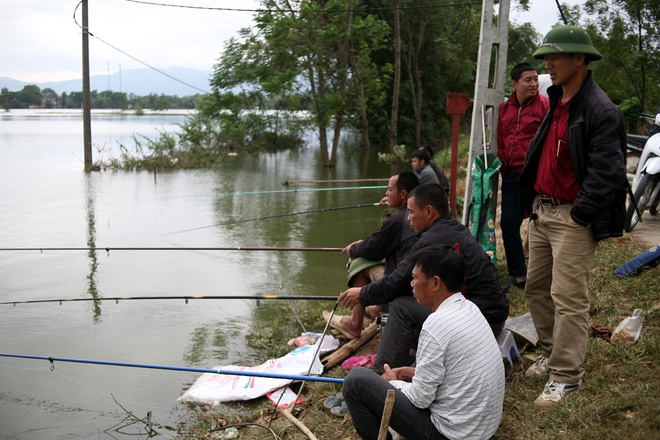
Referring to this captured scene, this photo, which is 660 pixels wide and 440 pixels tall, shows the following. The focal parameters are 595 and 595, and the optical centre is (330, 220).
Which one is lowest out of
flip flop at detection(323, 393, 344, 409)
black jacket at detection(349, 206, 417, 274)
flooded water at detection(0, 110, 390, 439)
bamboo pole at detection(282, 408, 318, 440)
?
flooded water at detection(0, 110, 390, 439)

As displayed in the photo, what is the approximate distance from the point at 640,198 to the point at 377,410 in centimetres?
460

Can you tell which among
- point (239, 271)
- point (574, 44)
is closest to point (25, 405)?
point (239, 271)

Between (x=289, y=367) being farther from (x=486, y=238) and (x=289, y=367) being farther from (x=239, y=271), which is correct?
(x=239, y=271)

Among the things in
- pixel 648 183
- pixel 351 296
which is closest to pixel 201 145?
pixel 648 183

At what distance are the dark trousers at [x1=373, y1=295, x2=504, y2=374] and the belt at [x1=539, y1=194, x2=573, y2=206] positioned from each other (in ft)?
2.49

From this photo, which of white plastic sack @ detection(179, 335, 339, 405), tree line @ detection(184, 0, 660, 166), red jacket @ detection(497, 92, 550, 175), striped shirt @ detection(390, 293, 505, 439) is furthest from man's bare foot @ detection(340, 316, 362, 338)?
tree line @ detection(184, 0, 660, 166)

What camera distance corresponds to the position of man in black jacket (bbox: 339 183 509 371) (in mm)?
3387

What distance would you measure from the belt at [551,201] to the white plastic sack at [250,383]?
2.03 meters

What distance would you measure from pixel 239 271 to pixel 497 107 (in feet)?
13.3

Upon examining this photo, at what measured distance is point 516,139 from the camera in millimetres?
4820

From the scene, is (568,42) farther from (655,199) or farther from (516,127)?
(655,199)

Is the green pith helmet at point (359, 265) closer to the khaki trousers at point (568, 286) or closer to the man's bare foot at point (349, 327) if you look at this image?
the man's bare foot at point (349, 327)

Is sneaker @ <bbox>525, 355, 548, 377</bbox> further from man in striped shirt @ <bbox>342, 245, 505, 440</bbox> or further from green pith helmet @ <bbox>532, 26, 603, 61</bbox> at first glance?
green pith helmet @ <bbox>532, 26, 603, 61</bbox>

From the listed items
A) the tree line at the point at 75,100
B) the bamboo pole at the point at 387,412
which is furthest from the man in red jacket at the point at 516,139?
the tree line at the point at 75,100
